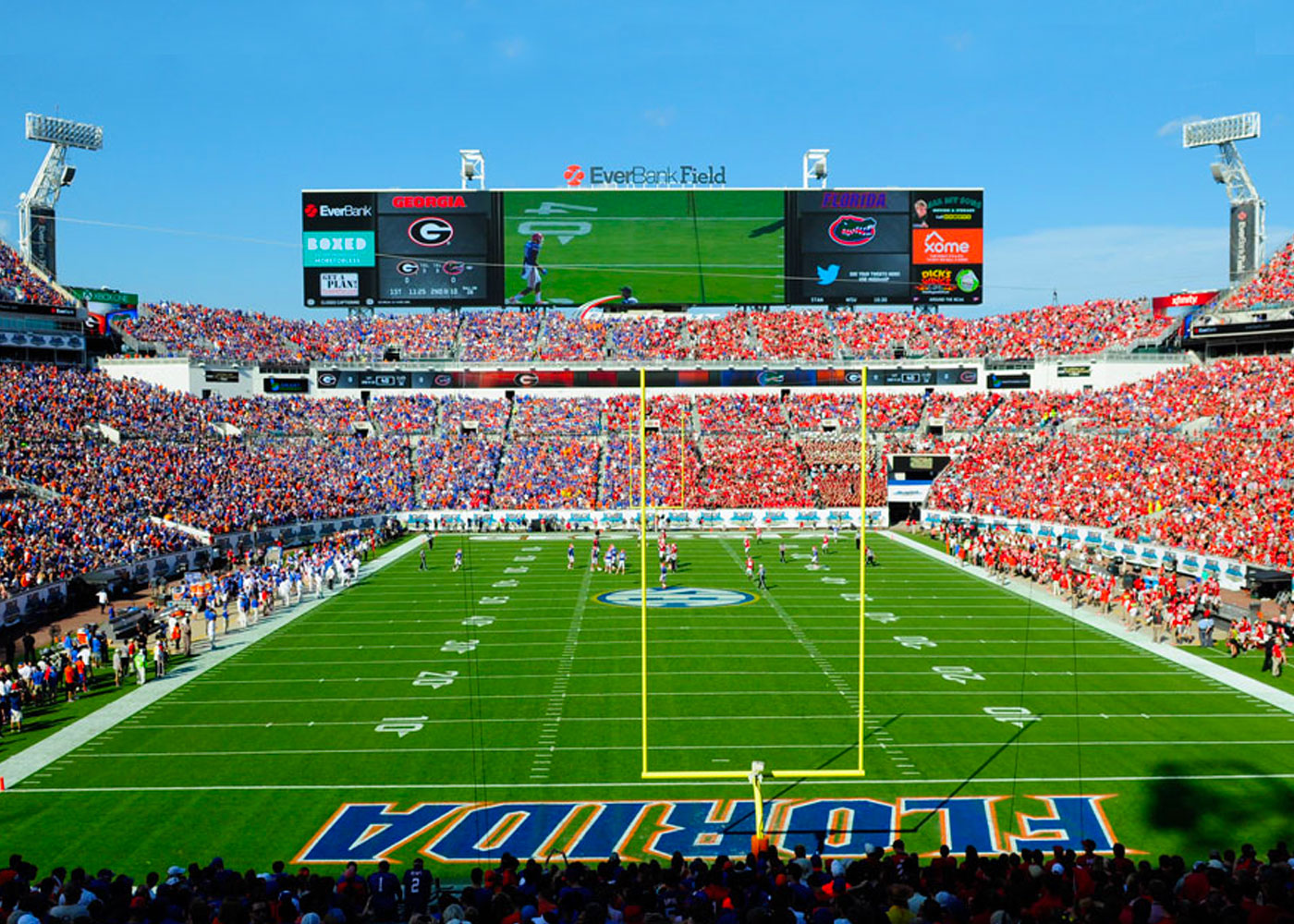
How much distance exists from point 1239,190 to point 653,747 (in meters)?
52.3

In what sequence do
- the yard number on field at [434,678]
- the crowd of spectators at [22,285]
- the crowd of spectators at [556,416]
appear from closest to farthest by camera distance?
the yard number on field at [434,678] → the crowd of spectators at [22,285] → the crowd of spectators at [556,416]

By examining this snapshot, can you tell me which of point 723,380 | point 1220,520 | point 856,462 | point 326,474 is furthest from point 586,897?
point 723,380

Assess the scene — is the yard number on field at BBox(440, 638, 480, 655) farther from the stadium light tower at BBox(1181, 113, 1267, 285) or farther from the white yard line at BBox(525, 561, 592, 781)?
the stadium light tower at BBox(1181, 113, 1267, 285)

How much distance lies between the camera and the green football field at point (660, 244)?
49.6 m

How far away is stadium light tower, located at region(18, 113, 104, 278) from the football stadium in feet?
0.84

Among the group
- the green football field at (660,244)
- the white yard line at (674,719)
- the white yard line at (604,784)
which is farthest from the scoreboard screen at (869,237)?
the white yard line at (604,784)

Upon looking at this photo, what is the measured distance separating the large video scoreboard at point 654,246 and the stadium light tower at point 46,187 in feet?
48.7

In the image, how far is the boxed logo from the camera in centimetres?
4906

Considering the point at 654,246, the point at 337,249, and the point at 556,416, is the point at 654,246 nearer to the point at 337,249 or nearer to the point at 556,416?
the point at 556,416

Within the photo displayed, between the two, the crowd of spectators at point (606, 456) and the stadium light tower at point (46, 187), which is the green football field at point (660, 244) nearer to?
the crowd of spectators at point (606, 456)

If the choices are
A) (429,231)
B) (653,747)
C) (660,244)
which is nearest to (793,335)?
(660,244)

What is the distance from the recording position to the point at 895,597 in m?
26.7

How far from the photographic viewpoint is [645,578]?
15.1 metres

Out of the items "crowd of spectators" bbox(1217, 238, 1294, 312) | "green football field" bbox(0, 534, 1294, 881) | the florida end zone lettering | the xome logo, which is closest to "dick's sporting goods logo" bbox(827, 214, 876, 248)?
"crowd of spectators" bbox(1217, 238, 1294, 312)
